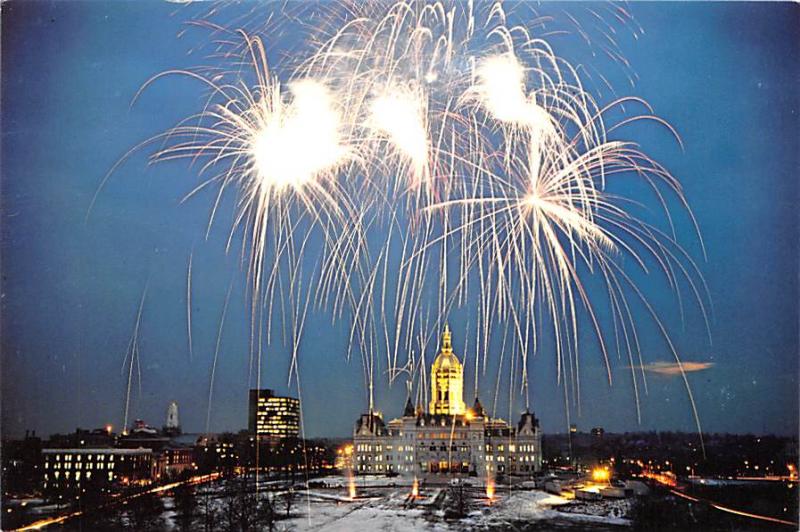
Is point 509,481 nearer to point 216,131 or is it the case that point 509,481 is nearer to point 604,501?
point 604,501

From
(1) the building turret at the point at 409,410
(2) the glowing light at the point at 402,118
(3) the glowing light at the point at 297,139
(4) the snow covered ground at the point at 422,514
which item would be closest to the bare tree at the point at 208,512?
(4) the snow covered ground at the point at 422,514

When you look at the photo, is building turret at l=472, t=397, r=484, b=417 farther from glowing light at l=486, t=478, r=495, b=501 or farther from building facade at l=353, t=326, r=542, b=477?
glowing light at l=486, t=478, r=495, b=501

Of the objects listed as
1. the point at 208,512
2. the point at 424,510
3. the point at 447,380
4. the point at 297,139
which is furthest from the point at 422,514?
the point at 297,139

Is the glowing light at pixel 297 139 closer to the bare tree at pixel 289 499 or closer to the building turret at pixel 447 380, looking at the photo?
the building turret at pixel 447 380

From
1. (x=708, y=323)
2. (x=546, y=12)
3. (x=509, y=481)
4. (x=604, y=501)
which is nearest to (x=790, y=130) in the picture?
(x=708, y=323)

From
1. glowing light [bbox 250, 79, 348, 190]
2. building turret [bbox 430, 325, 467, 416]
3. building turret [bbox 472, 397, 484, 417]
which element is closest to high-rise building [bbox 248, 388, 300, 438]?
building turret [bbox 430, 325, 467, 416]
